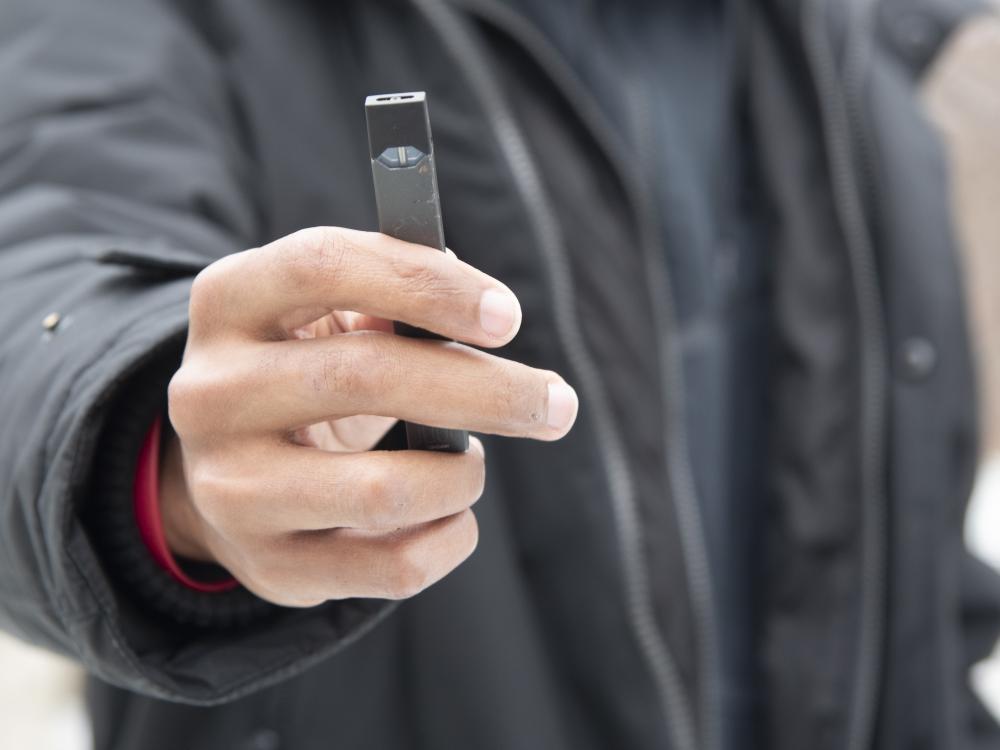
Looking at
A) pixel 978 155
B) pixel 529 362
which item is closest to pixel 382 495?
pixel 529 362

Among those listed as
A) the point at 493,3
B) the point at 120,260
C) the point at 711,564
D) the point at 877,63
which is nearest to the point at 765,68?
the point at 877,63

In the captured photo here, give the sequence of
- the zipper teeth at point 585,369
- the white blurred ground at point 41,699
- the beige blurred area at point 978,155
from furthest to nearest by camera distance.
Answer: the white blurred ground at point 41,699 → the beige blurred area at point 978,155 → the zipper teeth at point 585,369

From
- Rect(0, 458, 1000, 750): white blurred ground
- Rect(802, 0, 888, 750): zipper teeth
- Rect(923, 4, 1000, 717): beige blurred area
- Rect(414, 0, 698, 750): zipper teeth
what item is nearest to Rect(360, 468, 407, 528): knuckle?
Rect(414, 0, 698, 750): zipper teeth

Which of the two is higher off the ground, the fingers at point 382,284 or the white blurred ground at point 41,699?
the fingers at point 382,284

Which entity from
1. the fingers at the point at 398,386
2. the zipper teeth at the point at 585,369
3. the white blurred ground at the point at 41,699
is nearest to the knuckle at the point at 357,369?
the fingers at the point at 398,386

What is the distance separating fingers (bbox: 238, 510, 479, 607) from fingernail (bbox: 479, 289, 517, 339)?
6 centimetres

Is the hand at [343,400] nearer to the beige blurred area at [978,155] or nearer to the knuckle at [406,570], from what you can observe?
the knuckle at [406,570]

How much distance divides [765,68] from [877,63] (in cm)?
7

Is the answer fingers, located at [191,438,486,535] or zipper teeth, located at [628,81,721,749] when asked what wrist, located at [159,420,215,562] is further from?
zipper teeth, located at [628,81,721,749]

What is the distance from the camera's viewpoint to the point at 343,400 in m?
0.21

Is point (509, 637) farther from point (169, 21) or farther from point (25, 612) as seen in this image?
point (169, 21)

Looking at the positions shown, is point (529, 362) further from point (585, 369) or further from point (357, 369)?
point (357, 369)

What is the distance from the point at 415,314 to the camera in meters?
0.20

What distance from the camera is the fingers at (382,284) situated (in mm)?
198
